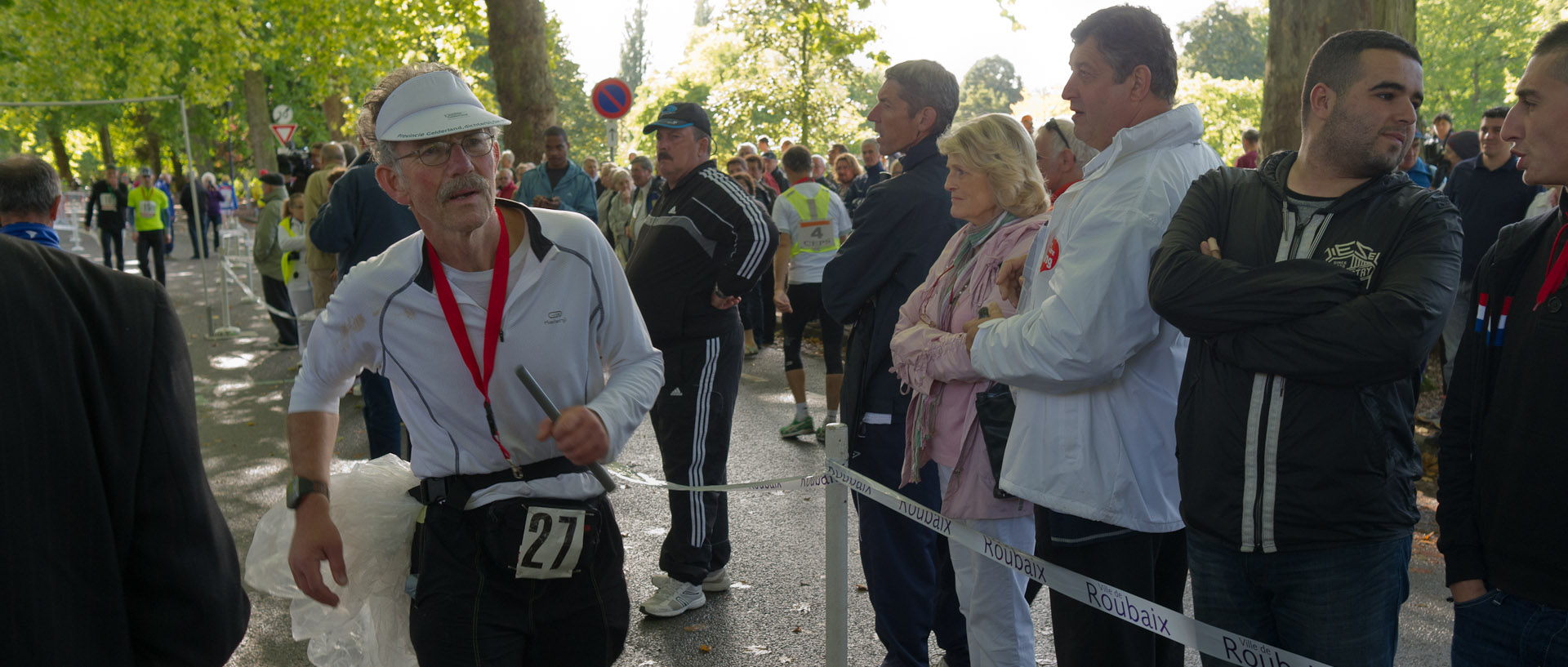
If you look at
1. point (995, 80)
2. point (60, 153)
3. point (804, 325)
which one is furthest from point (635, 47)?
point (804, 325)

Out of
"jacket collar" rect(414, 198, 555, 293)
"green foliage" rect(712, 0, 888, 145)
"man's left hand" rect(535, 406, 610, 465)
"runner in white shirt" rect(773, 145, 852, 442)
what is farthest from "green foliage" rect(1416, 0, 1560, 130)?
"man's left hand" rect(535, 406, 610, 465)

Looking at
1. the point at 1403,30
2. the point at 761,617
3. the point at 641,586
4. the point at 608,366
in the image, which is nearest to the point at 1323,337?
the point at 608,366

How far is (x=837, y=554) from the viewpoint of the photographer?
358 centimetres

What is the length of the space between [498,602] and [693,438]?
2513mm

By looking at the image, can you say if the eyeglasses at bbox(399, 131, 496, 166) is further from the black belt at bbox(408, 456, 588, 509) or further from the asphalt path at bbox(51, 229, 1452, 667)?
the asphalt path at bbox(51, 229, 1452, 667)

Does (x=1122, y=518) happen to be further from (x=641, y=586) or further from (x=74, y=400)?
(x=641, y=586)

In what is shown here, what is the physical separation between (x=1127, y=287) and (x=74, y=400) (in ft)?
7.39

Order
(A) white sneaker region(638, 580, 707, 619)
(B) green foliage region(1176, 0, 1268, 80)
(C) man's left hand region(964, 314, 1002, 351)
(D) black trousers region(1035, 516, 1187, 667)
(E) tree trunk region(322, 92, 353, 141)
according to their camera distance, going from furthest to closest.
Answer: (B) green foliage region(1176, 0, 1268, 80), (E) tree trunk region(322, 92, 353, 141), (A) white sneaker region(638, 580, 707, 619), (C) man's left hand region(964, 314, 1002, 351), (D) black trousers region(1035, 516, 1187, 667)

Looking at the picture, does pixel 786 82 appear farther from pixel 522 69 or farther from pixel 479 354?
pixel 479 354

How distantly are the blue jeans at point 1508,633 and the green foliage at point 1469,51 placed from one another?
4520 cm

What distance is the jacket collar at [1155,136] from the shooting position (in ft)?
9.40

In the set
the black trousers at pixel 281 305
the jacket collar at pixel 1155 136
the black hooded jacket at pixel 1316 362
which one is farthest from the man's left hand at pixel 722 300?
the black trousers at pixel 281 305

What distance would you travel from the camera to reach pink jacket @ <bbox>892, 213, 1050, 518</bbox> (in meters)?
3.45

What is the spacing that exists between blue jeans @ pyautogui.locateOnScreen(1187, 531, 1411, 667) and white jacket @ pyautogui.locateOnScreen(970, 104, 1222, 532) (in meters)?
0.34
